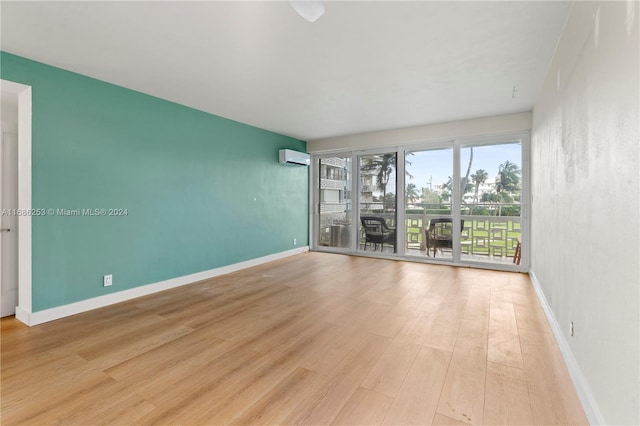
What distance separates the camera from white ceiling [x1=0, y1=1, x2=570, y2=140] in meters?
2.14

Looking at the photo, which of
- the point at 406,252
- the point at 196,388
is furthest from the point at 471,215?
the point at 196,388

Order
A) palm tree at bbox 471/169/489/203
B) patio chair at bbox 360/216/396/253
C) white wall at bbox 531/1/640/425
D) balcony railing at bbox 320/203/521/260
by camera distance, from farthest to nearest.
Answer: patio chair at bbox 360/216/396/253, palm tree at bbox 471/169/489/203, balcony railing at bbox 320/203/521/260, white wall at bbox 531/1/640/425

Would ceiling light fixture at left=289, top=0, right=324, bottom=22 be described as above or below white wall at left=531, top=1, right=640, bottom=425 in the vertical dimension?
above

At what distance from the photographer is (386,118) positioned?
4.96m

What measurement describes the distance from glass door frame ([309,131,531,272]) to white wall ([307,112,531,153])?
0.10 metres

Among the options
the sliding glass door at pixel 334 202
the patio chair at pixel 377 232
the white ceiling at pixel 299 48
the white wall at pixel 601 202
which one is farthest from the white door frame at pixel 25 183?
the patio chair at pixel 377 232

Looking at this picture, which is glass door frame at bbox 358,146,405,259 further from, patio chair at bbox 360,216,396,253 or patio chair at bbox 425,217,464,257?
patio chair at bbox 425,217,464,257

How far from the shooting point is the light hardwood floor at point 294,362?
1650 millimetres

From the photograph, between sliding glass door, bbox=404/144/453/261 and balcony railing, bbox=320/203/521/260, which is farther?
sliding glass door, bbox=404/144/453/261

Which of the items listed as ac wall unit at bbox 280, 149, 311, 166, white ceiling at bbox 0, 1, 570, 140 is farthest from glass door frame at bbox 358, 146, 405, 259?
white ceiling at bbox 0, 1, 570, 140

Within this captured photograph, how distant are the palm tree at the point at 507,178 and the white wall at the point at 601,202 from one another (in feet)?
8.41

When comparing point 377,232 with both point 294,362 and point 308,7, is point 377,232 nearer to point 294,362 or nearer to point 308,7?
point 294,362

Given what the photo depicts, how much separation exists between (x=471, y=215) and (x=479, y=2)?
3.85 m

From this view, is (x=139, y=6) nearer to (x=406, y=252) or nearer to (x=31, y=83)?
(x=31, y=83)
